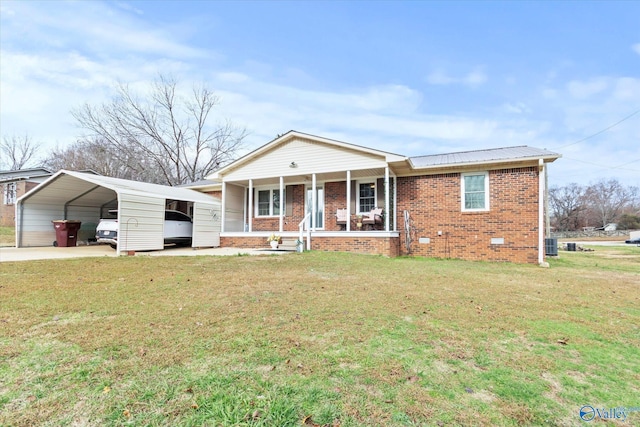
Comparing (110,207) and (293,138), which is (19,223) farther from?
(293,138)

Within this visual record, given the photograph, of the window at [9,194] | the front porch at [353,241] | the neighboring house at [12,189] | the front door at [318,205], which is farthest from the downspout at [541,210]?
the window at [9,194]

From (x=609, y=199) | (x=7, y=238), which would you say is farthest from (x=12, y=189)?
(x=609, y=199)

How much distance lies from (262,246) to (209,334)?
10217mm

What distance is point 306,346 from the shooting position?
9.38 ft

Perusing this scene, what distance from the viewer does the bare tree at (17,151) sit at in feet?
111

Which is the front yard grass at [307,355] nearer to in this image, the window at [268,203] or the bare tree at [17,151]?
the window at [268,203]

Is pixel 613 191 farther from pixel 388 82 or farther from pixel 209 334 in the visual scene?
pixel 209 334

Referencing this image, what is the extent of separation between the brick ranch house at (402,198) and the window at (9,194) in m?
17.8

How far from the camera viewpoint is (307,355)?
2.66 m

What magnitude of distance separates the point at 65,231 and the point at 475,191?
17.0 metres

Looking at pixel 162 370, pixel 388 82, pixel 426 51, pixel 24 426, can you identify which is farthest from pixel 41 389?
pixel 388 82

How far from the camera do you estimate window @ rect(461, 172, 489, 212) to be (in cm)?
1145

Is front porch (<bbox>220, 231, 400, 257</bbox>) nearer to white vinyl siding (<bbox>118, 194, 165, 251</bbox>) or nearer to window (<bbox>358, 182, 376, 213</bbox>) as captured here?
window (<bbox>358, 182, 376, 213</bbox>)

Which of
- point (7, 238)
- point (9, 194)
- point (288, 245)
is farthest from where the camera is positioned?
point (9, 194)
